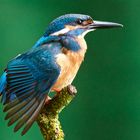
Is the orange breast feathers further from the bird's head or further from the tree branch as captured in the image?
the tree branch

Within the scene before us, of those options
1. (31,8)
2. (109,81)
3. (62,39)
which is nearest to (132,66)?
(109,81)

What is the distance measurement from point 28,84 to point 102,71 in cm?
157

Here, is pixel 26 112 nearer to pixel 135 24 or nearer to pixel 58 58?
pixel 58 58

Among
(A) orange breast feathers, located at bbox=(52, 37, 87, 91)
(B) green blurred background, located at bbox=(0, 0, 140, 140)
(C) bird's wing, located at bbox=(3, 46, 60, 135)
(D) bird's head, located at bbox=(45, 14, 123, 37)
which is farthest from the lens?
(B) green blurred background, located at bbox=(0, 0, 140, 140)

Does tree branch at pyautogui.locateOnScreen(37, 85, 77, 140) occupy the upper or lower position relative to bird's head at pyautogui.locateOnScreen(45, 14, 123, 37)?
lower

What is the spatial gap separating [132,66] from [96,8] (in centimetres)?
45

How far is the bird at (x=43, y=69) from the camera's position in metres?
2.14

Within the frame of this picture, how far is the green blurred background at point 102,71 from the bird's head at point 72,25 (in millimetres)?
1089

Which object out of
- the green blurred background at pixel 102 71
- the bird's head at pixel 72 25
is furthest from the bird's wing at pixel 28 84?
the green blurred background at pixel 102 71

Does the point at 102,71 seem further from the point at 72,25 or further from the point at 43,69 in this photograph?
the point at 43,69

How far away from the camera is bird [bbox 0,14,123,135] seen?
7.02ft

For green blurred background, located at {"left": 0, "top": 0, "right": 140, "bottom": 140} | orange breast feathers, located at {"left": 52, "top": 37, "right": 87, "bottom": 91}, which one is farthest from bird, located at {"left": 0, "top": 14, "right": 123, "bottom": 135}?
green blurred background, located at {"left": 0, "top": 0, "right": 140, "bottom": 140}

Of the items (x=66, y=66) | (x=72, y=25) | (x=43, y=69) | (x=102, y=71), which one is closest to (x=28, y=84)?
(x=43, y=69)

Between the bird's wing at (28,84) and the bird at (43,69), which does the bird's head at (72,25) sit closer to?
the bird at (43,69)
